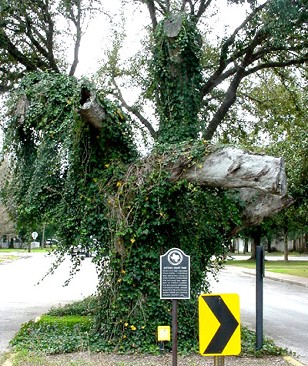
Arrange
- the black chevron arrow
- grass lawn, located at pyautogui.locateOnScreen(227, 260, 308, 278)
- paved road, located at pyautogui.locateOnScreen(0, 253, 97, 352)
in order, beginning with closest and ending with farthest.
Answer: the black chevron arrow → paved road, located at pyautogui.locateOnScreen(0, 253, 97, 352) → grass lawn, located at pyautogui.locateOnScreen(227, 260, 308, 278)

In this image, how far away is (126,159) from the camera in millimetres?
11195

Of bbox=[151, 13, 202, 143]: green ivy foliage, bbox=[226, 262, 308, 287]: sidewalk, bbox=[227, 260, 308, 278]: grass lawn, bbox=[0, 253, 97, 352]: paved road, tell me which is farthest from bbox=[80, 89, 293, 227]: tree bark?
bbox=[227, 260, 308, 278]: grass lawn

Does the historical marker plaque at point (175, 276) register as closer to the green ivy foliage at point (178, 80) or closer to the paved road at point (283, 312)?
the paved road at point (283, 312)

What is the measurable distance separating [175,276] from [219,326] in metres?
1.70

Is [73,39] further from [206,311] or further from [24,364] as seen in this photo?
[206,311]

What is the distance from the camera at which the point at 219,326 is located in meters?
5.92

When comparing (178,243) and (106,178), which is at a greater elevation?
(106,178)

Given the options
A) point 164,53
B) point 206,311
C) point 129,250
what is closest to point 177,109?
point 164,53

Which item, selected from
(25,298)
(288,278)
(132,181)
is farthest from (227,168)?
(288,278)

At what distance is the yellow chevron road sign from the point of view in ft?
19.3

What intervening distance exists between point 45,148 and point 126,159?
1462mm

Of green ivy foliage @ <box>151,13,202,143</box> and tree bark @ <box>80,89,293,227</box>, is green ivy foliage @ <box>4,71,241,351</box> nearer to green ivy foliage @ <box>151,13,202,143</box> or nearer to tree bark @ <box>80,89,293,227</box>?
tree bark @ <box>80,89,293,227</box>

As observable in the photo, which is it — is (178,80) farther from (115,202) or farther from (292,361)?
(292,361)

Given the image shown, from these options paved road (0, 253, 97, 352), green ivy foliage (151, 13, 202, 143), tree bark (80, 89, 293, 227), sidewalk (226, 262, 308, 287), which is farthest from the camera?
sidewalk (226, 262, 308, 287)
